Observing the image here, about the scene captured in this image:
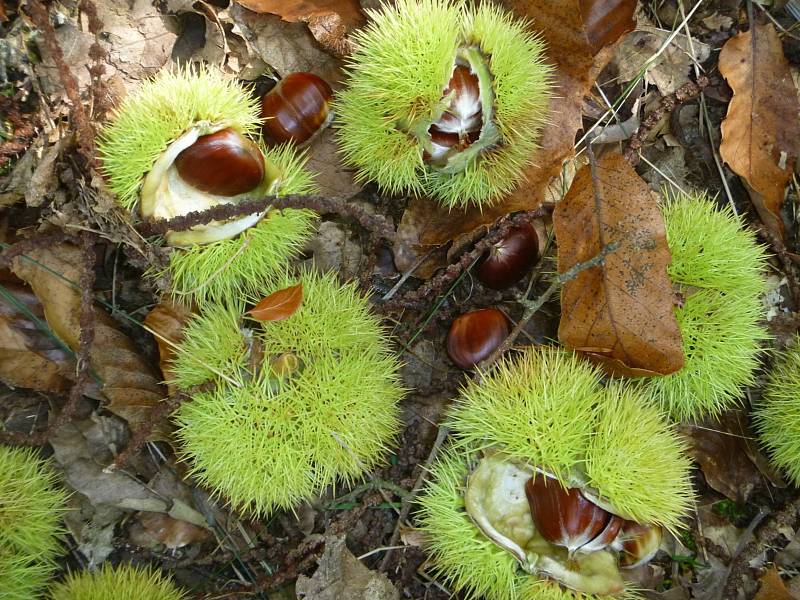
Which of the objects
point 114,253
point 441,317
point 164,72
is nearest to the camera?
point 164,72

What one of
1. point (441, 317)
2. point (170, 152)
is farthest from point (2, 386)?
point (441, 317)

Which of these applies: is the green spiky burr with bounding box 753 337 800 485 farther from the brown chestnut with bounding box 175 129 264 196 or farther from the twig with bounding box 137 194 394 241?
the brown chestnut with bounding box 175 129 264 196

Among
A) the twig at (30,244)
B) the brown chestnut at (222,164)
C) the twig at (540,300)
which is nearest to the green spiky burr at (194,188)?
the brown chestnut at (222,164)

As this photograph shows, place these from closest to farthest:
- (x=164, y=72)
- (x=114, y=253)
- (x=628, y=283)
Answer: (x=164, y=72)
(x=628, y=283)
(x=114, y=253)

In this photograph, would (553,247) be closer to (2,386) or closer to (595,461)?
(595,461)

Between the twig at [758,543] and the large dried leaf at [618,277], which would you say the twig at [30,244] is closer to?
the large dried leaf at [618,277]
